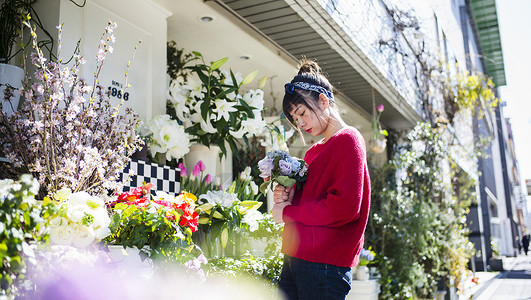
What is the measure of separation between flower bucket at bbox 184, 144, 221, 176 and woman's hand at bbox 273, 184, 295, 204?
5.46 feet

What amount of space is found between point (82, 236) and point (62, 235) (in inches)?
2.7

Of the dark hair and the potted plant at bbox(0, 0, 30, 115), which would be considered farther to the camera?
the potted plant at bbox(0, 0, 30, 115)

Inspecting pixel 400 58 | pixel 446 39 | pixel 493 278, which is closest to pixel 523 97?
pixel 446 39

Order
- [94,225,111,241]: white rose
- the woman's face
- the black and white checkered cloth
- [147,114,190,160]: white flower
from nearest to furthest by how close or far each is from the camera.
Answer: [94,225,111,241]: white rose
the woman's face
the black and white checkered cloth
[147,114,190,160]: white flower

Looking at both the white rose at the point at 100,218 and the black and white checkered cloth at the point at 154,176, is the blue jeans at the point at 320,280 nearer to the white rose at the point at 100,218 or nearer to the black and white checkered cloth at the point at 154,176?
the white rose at the point at 100,218

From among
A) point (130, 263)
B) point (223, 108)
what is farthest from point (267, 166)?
point (223, 108)

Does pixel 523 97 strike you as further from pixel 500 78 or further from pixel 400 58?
pixel 500 78

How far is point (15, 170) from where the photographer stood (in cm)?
215

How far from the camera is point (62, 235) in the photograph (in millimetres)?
1671

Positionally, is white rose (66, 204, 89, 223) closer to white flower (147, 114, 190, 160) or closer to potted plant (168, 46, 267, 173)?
white flower (147, 114, 190, 160)

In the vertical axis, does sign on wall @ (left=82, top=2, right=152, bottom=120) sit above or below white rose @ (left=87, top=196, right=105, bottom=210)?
above

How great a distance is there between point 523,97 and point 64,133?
47.4 feet

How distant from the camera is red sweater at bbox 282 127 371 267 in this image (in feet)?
5.68

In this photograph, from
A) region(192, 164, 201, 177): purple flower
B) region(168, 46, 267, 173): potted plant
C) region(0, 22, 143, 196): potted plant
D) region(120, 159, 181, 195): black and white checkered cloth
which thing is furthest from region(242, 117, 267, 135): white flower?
region(0, 22, 143, 196): potted plant
